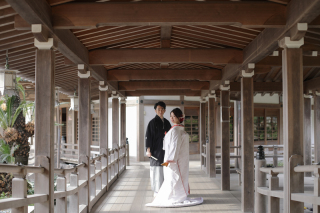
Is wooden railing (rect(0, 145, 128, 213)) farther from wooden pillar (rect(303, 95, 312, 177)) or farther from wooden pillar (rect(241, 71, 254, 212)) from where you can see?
wooden pillar (rect(303, 95, 312, 177))

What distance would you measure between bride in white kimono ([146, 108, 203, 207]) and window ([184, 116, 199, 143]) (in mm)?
8787

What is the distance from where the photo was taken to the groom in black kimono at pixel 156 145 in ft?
19.3

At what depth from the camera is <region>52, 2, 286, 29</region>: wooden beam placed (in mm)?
3412

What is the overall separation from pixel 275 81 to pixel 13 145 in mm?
6783

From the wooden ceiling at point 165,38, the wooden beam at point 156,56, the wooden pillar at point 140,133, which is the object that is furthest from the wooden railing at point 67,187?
the wooden pillar at point 140,133

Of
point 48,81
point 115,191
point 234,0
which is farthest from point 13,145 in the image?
point 234,0

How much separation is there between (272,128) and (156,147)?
9.77 m

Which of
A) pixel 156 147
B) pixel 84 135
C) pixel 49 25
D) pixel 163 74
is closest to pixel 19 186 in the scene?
pixel 49 25

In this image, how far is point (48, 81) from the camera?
11.3ft

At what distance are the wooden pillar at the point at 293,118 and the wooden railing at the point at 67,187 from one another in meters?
2.47

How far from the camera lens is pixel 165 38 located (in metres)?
5.44

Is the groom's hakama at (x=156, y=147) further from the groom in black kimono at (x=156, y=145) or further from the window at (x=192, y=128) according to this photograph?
the window at (x=192, y=128)

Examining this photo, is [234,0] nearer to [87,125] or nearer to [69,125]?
[87,125]

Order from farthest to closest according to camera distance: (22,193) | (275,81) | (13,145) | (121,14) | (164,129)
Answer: (275,81) < (13,145) < (164,129) < (121,14) < (22,193)
